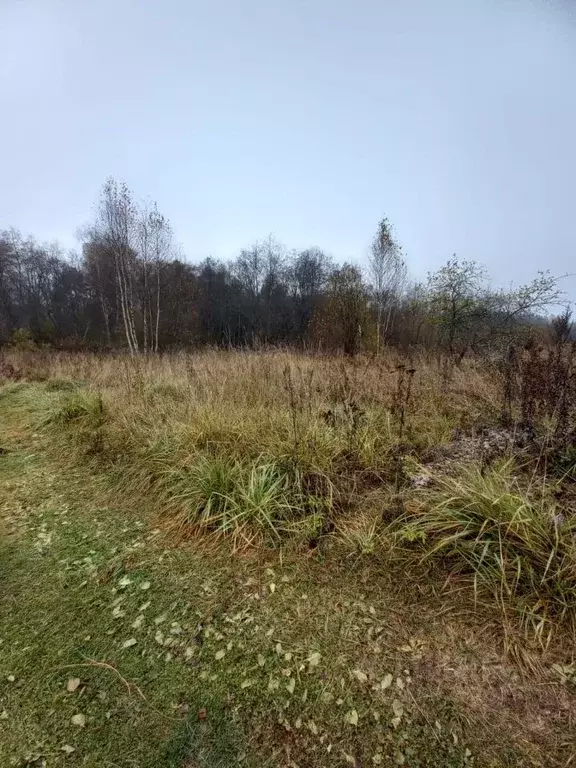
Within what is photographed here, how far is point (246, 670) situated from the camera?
1.40m

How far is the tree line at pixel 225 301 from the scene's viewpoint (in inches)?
388

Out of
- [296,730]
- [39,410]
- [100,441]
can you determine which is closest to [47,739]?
[296,730]

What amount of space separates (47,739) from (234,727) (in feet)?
2.33

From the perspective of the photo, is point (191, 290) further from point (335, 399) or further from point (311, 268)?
point (335, 399)

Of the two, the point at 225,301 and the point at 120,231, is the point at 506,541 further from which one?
the point at 225,301

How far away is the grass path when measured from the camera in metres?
1.13

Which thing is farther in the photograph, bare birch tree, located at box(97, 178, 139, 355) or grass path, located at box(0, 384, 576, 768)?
bare birch tree, located at box(97, 178, 139, 355)

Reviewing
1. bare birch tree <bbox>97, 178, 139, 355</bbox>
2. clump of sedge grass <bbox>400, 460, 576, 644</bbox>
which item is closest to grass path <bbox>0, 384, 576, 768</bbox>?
clump of sedge grass <bbox>400, 460, 576, 644</bbox>

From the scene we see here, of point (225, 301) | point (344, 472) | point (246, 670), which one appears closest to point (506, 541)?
point (344, 472)

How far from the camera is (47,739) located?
1.20 metres

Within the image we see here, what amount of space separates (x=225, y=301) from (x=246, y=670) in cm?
3078

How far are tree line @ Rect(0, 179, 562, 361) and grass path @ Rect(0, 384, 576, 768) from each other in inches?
234

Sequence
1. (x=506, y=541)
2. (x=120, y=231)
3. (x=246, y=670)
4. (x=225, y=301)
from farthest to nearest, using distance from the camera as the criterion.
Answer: (x=225, y=301) < (x=120, y=231) < (x=506, y=541) < (x=246, y=670)

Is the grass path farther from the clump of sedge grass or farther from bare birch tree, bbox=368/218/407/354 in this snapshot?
bare birch tree, bbox=368/218/407/354
